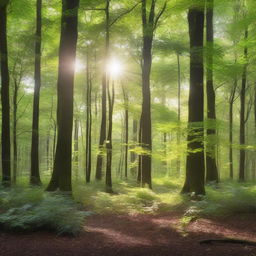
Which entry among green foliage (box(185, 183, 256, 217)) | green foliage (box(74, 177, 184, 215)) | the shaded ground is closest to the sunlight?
green foliage (box(74, 177, 184, 215))

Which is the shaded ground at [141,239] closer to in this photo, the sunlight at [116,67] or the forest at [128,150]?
the forest at [128,150]

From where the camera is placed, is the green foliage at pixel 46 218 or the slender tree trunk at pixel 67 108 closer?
the green foliage at pixel 46 218

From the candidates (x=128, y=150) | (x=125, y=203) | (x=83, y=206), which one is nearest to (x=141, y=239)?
(x=83, y=206)

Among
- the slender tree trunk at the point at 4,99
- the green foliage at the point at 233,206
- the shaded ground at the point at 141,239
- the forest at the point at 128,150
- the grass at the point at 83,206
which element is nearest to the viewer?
the shaded ground at the point at 141,239

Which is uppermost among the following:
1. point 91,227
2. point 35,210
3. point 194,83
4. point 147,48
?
point 147,48

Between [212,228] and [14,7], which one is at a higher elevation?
[14,7]

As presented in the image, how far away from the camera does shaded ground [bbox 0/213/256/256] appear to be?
4.93m

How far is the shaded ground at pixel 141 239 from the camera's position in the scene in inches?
194

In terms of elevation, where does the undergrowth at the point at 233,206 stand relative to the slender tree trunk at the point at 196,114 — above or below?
below

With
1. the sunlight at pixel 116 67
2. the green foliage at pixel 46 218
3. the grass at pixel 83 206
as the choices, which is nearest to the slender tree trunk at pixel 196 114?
the grass at pixel 83 206

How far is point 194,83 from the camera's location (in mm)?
10828

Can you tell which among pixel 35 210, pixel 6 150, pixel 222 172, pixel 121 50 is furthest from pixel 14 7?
pixel 222 172

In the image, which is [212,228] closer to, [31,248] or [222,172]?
[31,248]

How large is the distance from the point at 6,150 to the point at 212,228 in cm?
879
